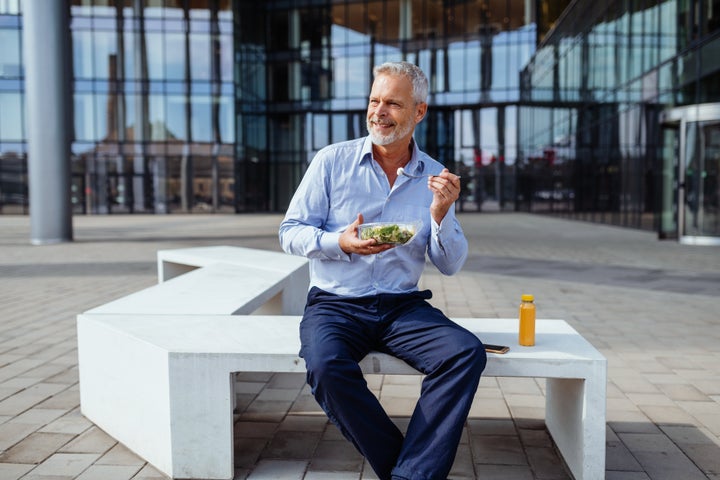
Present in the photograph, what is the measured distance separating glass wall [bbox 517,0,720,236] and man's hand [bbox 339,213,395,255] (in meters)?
14.0

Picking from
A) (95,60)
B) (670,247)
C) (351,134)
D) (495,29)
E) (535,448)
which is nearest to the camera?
(535,448)

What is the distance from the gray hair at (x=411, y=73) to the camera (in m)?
3.15

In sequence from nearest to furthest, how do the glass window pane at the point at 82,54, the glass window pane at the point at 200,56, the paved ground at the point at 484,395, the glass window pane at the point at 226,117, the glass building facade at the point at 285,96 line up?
the paved ground at the point at 484,395
the glass building facade at the point at 285,96
the glass window pane at the point at 82,54
the glass window pane at the point at 200,56
the glass window pane at the point at 226,117

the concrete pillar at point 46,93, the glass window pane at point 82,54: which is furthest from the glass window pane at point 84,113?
the concrete pillar at point 46,93

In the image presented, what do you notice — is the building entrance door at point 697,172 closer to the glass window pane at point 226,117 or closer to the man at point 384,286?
the man at point 384,286

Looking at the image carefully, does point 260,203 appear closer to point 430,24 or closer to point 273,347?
point 430,24

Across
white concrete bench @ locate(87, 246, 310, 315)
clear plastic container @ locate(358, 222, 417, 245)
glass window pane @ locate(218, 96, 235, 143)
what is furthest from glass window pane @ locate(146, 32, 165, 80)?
clear plastic container @ locate(358, 222, 417, 245)

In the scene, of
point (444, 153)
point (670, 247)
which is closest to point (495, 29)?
point (444, 153)

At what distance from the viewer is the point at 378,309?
3123 mm

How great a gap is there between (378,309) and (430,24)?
33718 millimetres

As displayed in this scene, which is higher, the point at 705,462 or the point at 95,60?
the point at 95,60

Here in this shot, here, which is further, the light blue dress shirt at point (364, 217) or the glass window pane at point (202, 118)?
the glass window pane at point (202, 118)

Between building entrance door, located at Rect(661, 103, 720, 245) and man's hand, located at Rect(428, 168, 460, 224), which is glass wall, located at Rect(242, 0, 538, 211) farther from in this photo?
man's hand, located at Rect(428, 168, 460, 224)

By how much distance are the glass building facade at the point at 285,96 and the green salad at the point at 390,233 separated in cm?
2156
